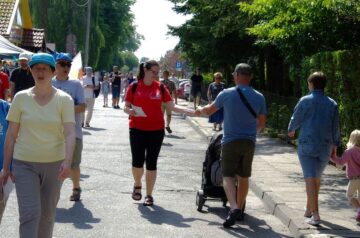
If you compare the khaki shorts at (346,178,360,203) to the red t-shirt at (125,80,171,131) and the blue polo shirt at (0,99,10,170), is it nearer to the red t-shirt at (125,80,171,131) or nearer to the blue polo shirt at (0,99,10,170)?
the red t-shirt at (125,80,171,131)

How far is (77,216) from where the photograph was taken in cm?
812

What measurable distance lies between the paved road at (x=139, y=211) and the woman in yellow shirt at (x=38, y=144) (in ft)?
5.46

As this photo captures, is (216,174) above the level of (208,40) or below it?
below

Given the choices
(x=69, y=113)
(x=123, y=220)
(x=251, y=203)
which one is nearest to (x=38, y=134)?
(x=69, y=113)

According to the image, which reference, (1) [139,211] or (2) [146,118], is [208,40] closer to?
(2) [146,118]

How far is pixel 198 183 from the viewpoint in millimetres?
11109

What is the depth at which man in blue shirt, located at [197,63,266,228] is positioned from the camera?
7.87m

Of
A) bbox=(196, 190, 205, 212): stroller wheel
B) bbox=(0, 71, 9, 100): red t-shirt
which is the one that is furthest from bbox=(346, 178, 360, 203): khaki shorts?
bbox=(0, 71, 9, 100): red t-shirt

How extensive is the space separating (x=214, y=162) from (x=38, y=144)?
11.8ft

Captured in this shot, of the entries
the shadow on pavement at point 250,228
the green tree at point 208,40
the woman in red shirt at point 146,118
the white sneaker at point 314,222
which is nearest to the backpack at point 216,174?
the shadow on pavement at point 250,228

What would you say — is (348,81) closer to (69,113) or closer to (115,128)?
(69,113)

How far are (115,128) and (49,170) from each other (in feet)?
49.8

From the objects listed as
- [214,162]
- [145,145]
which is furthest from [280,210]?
[145,145]

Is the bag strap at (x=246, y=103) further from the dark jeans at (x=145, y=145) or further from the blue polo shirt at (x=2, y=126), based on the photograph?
the blue polo shirt at (x=2, y=126)
